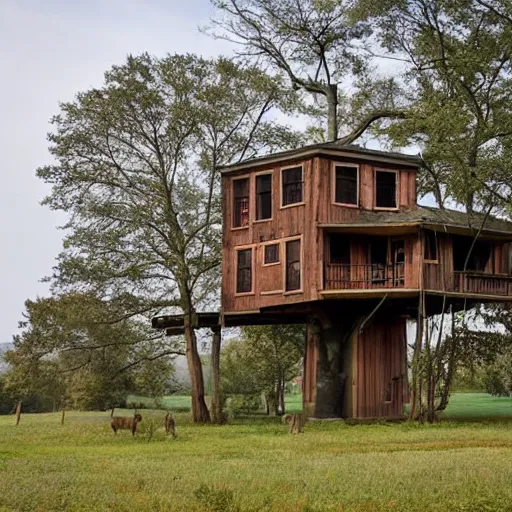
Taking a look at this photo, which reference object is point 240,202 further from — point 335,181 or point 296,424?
point 296,424

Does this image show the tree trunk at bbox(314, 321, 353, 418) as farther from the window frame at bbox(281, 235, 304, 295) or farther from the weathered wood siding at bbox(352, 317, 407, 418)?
the window frame at bbox(281, 235, 304, 295)

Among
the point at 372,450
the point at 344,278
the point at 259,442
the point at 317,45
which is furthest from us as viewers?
the point at 317,45

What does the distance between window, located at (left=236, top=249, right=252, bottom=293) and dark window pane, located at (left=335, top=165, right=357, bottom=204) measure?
4.50 meters

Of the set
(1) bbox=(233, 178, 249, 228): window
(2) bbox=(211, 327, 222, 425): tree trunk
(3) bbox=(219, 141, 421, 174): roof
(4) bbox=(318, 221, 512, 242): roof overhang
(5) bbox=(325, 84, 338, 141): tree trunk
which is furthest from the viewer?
(5) bbox=(325, 84, 338, 141): tree trunk

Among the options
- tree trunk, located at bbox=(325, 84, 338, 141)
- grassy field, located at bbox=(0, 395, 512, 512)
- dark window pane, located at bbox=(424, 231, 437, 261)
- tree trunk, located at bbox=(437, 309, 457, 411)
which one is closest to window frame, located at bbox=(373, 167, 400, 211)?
dark window pane, located at bbox=(424, 231, 437, 261)

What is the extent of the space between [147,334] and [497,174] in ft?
56.9

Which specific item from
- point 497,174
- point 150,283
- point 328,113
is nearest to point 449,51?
point 497,174

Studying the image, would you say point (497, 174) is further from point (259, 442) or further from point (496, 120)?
point (259, 442)

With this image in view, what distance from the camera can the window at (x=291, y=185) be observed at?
35844 millimetres

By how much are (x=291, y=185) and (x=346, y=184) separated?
2226 millimetres

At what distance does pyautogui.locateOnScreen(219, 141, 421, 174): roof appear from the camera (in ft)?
116

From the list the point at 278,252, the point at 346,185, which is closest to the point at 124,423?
the point at 278,252

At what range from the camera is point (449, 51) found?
39125mm

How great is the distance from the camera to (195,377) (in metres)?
40.1
